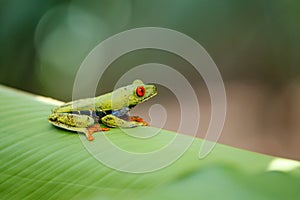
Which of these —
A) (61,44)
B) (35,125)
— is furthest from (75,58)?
(35,125)

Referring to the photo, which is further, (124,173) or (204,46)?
(204,46)

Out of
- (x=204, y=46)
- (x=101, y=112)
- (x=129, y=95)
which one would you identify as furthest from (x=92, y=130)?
(x=204, y=46)

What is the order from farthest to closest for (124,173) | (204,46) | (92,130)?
(204,46) → (92,130) → (124,173)

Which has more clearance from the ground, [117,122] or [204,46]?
[204,46]

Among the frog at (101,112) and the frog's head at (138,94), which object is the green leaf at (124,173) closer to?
the frog at (101,112)

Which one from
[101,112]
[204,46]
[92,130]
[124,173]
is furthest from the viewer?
[204,46]

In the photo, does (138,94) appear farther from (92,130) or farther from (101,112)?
(92,130)
